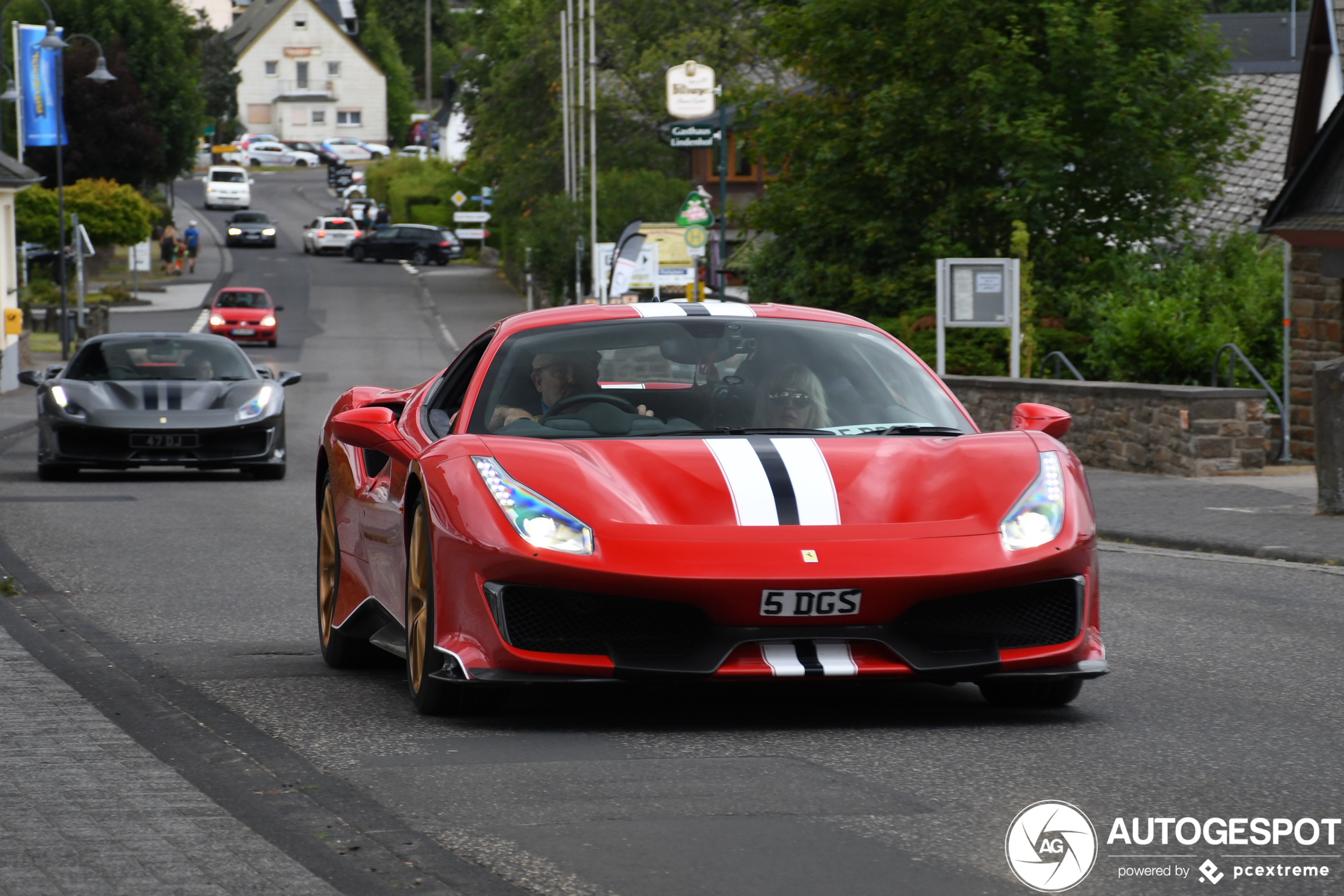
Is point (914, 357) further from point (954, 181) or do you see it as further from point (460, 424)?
point (954, 181)

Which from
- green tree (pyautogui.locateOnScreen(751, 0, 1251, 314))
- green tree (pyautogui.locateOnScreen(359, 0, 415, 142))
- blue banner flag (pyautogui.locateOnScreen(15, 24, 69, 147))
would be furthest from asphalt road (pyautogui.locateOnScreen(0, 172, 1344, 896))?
green tree (pyautogui.locateOnScreen(359, 0, 415, 142))

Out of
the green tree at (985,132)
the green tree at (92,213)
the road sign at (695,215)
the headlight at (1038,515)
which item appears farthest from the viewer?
the green tree at (92,213)

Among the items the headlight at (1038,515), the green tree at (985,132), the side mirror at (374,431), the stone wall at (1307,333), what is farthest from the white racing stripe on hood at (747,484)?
the green tree at (985,132)

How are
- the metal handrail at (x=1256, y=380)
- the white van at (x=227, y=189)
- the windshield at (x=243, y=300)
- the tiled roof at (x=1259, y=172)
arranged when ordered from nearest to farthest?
the metal handrail at (x=1256, y=380)
the tiled roof at (x=1259, y=172)
the windshield at (x=243, y=300)
the white van at (x=227, y=189)

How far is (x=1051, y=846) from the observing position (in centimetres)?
485

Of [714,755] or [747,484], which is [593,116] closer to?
[747,484]

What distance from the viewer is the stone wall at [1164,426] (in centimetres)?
1931

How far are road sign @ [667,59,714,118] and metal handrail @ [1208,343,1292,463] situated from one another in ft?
82.8

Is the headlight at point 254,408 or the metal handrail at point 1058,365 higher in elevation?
the headlight at point 254,408

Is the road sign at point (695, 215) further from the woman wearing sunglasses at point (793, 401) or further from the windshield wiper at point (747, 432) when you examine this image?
the windshield wiper at point (747, 432)

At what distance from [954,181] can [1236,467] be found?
12.6m

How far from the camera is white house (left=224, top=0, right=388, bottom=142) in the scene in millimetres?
157625


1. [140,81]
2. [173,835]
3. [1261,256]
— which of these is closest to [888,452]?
[173,835]

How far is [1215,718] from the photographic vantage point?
6750mm
